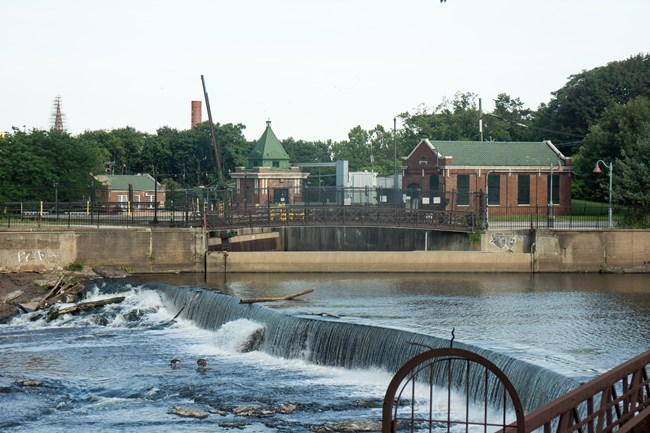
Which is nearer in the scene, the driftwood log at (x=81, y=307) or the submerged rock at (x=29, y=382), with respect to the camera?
the submerged rock at (x=29, y=382)

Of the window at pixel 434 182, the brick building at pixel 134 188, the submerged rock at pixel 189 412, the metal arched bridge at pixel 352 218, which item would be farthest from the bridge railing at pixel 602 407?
the brick building at pixel 134 188

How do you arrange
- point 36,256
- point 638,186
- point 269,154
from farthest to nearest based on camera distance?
point 269,154, point 638,186, point 36,256

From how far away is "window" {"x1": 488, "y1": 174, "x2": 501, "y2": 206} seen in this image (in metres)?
63.4

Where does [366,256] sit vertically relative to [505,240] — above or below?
below

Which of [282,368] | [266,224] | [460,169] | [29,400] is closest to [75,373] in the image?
[29,400]

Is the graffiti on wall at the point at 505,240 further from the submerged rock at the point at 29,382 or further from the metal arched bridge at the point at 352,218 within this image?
the submerged rock at the point at 29,382

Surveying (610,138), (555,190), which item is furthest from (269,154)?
(610,138)

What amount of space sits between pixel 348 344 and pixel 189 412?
6.64 m

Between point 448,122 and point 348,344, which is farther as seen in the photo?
point 448,122

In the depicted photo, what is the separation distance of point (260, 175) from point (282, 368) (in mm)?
59229

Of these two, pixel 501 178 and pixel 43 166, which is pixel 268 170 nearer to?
pixel 43 166

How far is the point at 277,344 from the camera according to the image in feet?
97.2

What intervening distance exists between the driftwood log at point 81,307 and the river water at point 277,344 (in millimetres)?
459

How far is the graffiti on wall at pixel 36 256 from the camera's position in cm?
4488
